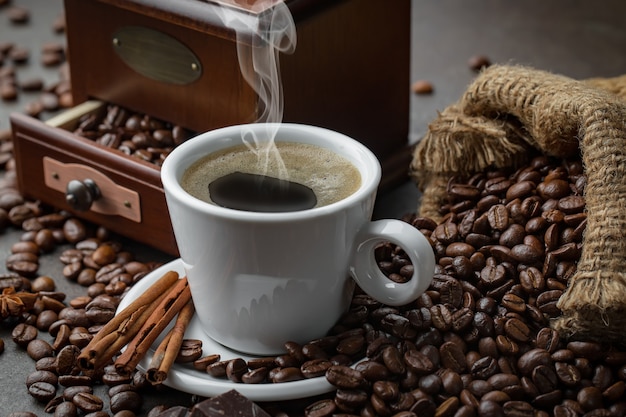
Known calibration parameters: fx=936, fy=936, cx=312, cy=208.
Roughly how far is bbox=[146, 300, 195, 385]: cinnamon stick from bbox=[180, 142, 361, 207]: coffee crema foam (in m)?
0.22

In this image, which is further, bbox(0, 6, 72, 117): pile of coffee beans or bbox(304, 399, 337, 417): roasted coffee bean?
bbox(0, 6, 72, 117): pile of coffee beans

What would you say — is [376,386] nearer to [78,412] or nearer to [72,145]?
[78,412]

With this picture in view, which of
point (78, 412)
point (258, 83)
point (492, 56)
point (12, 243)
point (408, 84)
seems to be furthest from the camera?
point (492, 56)

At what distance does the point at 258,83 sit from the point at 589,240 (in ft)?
2.21

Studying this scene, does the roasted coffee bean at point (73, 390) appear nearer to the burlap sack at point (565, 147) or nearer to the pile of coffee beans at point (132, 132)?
the pile of coffee beans at point (132, 132)

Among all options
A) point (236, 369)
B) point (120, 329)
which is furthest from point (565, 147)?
point (120, 329)

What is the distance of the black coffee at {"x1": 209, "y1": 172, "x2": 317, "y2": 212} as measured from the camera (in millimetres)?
1351

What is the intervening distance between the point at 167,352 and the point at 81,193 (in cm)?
55

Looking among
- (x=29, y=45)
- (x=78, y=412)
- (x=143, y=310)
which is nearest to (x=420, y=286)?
(x=143, y=310)

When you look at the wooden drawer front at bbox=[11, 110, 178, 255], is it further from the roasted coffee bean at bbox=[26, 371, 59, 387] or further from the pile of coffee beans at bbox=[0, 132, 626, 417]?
the roasted coffee bean at bbox=[26, 371, 59, 387]

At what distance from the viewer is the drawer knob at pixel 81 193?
1.82 m

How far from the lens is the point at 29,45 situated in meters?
2.79

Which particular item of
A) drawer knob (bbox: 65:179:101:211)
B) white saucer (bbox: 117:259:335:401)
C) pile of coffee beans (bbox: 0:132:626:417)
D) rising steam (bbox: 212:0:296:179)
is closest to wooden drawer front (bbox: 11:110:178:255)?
drawer knob (bbox: 65:179:101:211)

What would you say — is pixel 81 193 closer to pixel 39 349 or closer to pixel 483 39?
pixel 39 349
